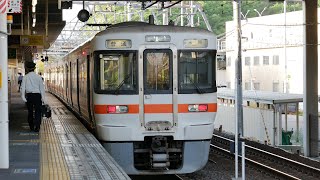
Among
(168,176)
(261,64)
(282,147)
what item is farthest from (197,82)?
(261,64)

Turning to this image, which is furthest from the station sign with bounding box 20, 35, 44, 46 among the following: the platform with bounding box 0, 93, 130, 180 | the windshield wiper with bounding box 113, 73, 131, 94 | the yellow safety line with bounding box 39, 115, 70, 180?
the windshield wiper with bounding box 113, 73, 131, 94

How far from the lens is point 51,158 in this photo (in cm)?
830

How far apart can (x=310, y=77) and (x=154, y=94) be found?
24.2ft

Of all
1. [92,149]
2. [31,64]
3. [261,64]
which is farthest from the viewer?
[261,64]

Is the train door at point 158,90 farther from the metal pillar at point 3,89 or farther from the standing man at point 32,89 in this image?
the metal pillar at point 3,89

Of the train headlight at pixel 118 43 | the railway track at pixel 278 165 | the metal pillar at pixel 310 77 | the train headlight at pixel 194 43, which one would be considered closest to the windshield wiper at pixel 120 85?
the train headlight at pixel 118 43

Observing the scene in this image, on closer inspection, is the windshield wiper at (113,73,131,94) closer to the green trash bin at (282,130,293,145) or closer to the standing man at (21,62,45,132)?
the standing man at (21,62,45,132)

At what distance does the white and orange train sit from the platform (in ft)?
2.10

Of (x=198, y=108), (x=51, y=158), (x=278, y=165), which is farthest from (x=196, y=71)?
(x=278, y=165)

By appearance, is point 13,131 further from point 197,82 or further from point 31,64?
point 197,82

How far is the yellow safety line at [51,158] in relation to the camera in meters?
6.98

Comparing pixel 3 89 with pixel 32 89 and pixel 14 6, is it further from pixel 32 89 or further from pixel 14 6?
pixel 32 89

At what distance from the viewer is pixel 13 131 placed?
39.6 feet

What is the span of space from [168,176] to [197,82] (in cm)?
300
